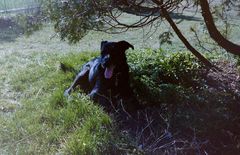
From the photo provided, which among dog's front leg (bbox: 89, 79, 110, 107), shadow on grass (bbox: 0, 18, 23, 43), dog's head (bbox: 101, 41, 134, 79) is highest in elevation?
dog's head (bbox: 101, 41, 134, 79)

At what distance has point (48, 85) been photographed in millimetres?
5859

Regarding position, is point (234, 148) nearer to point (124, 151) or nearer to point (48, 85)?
point (124, 151)

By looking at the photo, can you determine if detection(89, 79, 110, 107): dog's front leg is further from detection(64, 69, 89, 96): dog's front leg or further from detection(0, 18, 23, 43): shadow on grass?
detection(0, 18, 23, 43): shadow on grass

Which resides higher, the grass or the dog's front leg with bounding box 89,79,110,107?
the dog's front leg with bounding box 89,79,110,107

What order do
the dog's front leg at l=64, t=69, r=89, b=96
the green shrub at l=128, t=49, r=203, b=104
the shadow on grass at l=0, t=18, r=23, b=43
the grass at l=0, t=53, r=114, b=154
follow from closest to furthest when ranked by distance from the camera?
the grass at l=0, t=53, r=114, b=154, the green shrub at l=128, t=49, r=203, b=104, the dog's front leg at l=64, t=69, r=89, b=96, the shadow on grass at l=0, t=18, r=23, b=43

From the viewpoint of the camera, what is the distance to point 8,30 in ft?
37.1

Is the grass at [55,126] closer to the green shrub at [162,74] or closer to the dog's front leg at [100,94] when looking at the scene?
the dog's front leg at [100,94]

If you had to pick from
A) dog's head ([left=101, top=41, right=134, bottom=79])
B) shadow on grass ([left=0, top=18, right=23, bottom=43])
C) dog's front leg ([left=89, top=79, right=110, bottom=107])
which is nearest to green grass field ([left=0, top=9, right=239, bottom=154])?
dog's front leg ([left=89, top=79, right=110, bottom=107])

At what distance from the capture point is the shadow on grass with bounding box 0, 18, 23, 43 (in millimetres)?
10177

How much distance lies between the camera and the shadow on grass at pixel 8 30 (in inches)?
401

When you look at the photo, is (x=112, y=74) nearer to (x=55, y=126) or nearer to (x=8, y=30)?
(x=55, y=126)

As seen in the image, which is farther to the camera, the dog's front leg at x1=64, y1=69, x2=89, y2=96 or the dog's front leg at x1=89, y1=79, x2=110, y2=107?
the dog's front leg at x1=64, y1=69, x2=89, y2=96

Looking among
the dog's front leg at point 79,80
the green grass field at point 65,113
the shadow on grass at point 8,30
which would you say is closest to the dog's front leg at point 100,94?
the green grass field at point 65,113

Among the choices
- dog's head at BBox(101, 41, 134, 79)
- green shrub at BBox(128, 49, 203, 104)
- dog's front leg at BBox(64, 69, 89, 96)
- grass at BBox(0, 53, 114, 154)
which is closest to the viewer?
grass at BBox(0, 53, 114, 154)
